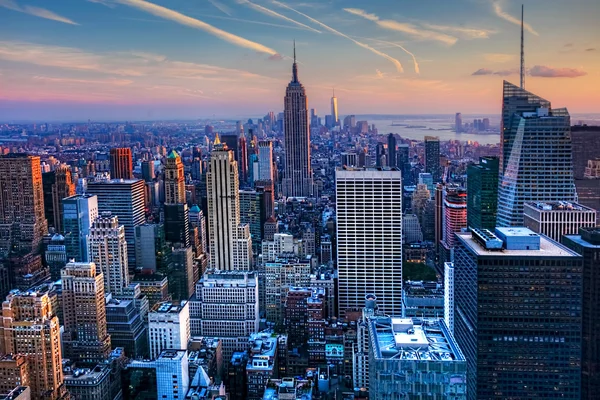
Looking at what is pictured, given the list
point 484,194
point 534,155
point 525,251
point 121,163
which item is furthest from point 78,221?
point 525,251

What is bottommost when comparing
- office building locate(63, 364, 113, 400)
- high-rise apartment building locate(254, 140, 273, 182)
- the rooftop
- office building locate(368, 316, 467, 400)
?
office building locate(63, 364, 113, 400)

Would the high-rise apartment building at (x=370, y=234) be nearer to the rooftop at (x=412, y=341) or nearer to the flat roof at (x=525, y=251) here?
the flat roof at (x=525, y=251)

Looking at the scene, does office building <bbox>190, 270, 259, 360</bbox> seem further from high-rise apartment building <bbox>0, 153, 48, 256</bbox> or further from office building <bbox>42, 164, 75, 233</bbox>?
office building <bbox>42, 164, 75, 233</bbox>

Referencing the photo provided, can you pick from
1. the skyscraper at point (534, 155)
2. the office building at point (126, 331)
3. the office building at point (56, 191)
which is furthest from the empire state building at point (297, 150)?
the office building at point (126, 331)

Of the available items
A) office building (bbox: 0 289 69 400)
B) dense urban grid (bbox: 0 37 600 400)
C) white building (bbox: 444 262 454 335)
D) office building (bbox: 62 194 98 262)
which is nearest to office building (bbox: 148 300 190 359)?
dense urban grid (bbox: 0 37 600 400)

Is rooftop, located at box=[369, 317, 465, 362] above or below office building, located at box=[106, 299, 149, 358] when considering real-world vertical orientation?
above

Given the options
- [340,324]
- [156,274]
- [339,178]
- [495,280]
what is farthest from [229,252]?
[495,280]

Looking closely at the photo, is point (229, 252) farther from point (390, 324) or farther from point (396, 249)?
point (390, 324)
